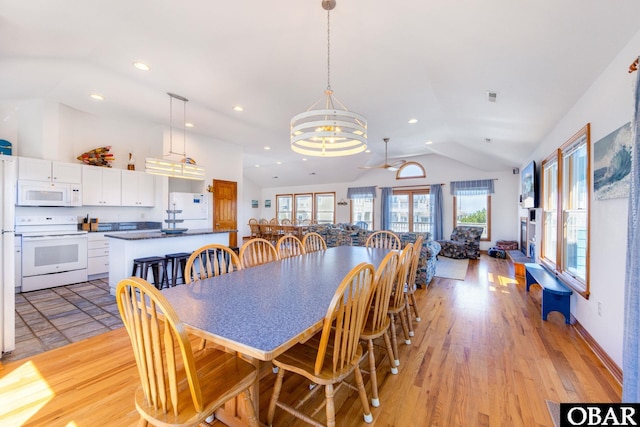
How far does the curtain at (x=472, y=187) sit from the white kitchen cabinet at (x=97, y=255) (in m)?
8.74

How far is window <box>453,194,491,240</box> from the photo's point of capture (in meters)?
7.91

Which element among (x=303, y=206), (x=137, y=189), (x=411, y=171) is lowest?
(x=303, y=206)

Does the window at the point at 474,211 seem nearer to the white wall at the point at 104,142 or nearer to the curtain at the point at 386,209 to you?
the curtain at the point at 386,209

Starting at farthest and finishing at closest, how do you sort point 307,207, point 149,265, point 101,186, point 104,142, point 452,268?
1. point 307,207
2. point 452,268
3. point 104,142
4. point 101,186
5. point 149,265

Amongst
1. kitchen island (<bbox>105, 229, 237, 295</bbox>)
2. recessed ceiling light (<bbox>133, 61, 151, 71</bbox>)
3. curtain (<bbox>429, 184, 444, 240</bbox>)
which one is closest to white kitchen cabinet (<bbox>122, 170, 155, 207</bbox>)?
kitchen island (<bbox>105, 229, 237, 295</bbox>)

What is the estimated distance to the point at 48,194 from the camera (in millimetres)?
4258

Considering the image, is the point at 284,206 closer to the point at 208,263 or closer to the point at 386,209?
the point at 386,209

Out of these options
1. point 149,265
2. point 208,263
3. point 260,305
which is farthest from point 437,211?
point 260,305

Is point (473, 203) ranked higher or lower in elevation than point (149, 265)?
higher

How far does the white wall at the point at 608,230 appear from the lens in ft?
6.48

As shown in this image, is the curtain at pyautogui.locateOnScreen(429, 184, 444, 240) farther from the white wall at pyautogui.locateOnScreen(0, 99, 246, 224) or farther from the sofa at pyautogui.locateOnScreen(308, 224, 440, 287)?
the white wall at pyautogui.locateOnScreen(0, 99, 246, 224)

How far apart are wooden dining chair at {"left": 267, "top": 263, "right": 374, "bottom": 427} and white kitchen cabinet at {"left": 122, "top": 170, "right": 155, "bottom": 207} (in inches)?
207

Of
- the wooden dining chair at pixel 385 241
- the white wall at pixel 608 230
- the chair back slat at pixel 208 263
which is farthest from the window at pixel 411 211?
the chair back slat at pixel 208 263

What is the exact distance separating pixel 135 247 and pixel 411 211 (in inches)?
307
